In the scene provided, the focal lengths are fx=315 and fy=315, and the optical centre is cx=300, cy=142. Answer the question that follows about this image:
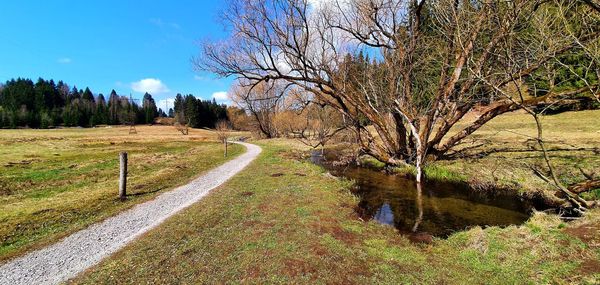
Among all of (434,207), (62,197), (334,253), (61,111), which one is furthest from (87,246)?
(61,111)

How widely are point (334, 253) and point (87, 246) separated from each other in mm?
6052

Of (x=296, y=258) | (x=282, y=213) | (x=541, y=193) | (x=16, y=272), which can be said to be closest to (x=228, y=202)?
(x=282, y=213)

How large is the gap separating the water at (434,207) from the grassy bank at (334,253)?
1.32m

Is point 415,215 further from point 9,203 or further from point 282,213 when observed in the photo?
point 9,203

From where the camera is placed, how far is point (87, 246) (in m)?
7.77

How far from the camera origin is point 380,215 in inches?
446

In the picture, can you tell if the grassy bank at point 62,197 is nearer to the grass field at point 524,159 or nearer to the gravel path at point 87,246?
the gravel path at point 87,246

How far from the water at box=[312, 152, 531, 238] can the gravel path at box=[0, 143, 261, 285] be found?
23.0 ft

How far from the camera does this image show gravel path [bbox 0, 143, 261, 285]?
6.37 metres

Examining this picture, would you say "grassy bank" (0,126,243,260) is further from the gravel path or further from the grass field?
the grass field

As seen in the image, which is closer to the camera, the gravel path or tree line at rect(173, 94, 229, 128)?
the gravel path

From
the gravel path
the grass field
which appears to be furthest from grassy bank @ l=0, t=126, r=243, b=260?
the grass field

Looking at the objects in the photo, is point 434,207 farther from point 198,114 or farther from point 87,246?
point 198,114

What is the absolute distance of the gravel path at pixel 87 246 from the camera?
637cm
